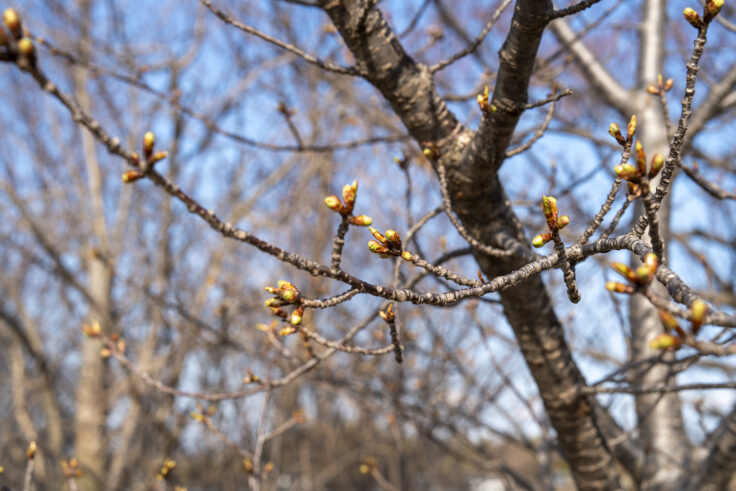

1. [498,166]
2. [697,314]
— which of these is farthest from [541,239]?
[498,166]

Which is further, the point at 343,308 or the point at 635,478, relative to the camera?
the point at 343,308

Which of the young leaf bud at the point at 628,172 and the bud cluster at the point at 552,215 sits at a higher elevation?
the bud cluster at the point at 552,215


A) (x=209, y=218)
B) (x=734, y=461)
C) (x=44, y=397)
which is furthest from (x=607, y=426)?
(x=44, y=397)

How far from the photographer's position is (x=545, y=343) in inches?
82.6

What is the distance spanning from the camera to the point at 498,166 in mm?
1827

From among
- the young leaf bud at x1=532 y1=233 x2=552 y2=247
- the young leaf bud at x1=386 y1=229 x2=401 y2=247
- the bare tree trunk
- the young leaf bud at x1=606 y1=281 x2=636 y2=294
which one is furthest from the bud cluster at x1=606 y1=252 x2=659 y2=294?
the bare tree trunk

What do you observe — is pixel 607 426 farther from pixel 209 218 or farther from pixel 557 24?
pixel 557 24

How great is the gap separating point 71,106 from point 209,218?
1.02ft

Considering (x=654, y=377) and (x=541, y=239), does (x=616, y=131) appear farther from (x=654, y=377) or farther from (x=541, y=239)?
(x=654, y=377)

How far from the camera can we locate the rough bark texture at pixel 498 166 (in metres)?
1.68

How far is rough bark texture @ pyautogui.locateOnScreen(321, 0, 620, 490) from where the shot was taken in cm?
168

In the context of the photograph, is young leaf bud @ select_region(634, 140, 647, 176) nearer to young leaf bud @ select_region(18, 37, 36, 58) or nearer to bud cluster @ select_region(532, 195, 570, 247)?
bud cluster @ select_region(532, 195, 570, 247)

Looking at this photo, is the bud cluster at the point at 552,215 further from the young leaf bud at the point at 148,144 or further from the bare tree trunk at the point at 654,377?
the bare tree trunk at the point at 654,377

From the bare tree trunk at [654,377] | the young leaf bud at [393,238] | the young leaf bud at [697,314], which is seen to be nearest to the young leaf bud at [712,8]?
the young leaf bud at [697,314]
